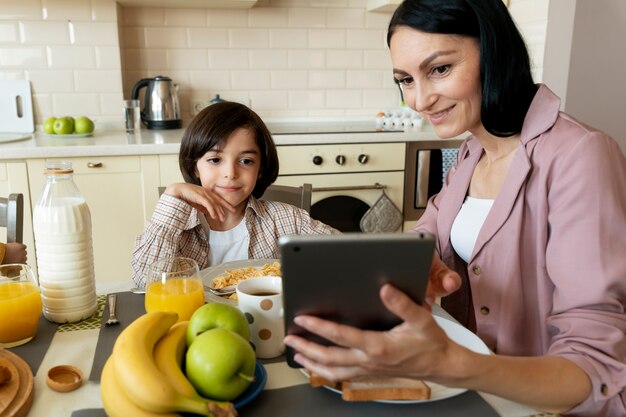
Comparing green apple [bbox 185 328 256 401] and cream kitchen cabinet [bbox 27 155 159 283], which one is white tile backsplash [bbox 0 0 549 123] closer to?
cream kitchen cabinet [bbox 27 155 159 283]

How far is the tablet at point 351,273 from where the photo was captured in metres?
0.55

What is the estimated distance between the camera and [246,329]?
734 millimetres

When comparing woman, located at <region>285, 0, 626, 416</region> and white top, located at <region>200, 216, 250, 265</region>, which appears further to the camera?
white top, located at <region>200, 216, 250, 265</region>

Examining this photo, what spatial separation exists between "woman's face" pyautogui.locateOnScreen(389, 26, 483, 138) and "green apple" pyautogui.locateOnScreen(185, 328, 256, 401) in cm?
65

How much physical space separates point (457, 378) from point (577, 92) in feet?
7.40

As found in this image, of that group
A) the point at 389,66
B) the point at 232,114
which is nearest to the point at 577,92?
the point at 389,66

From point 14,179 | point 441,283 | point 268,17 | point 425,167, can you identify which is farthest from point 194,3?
point 441,283

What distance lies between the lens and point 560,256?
0.90 metres

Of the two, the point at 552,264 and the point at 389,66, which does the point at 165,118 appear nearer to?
the point at 389,66

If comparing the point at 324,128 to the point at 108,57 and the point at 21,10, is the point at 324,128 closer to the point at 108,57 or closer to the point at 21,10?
the point at 108,57

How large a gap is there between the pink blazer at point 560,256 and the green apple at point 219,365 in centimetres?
47

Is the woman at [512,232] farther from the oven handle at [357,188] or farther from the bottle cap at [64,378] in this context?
the oven handle at [357,188]

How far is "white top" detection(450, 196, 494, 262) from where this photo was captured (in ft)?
3.83

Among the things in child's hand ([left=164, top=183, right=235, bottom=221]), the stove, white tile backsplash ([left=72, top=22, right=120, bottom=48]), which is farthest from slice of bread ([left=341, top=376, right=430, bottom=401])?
white tile backsplash ([left=72, top=22, right=120, bottom=48])
